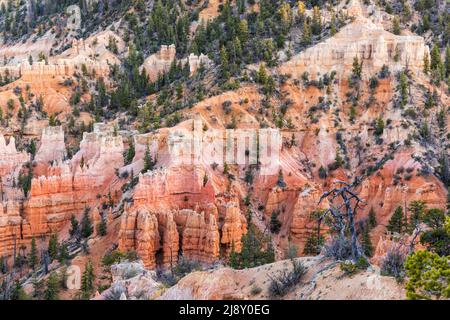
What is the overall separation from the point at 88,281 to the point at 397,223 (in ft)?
73.6

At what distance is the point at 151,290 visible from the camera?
3588 centimetres

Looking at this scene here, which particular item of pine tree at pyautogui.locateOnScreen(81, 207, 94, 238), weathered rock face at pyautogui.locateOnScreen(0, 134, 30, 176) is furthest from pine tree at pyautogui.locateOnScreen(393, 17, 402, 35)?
pine tree at pyautogui.locateOnScreen(81, 207, 94, 238)

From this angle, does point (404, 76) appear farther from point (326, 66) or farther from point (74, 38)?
point (74, 38)

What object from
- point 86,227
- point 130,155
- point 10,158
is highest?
point 130,155

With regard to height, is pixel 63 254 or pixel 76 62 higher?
pixel 76 62

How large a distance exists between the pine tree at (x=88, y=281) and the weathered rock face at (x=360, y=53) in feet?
118

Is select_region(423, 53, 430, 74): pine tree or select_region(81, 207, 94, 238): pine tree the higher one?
select_region(423, 53, 430, 74): pine tree

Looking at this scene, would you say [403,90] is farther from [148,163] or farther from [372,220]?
[148,163]

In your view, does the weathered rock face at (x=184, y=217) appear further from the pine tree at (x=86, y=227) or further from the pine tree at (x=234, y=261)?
the pine tree at (x=234, y=261)

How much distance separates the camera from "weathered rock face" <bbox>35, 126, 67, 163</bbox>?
271 ft

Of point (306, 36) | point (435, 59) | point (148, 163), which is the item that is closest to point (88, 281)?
point (148, 163)

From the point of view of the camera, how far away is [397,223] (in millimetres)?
61562

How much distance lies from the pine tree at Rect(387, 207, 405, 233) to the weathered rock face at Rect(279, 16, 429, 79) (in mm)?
22745

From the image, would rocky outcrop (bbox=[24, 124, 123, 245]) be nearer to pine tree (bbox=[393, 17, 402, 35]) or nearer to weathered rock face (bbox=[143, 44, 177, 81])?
weathered rock face (bbox=[143, 44, 177, 81])
